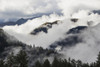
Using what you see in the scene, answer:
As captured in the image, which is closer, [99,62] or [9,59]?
[9,59]

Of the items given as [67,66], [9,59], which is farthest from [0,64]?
[67,66]

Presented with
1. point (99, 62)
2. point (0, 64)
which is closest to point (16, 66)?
point (0, 64)

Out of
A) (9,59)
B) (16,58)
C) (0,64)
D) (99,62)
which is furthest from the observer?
(99,62)

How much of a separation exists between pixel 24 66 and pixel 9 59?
883cm

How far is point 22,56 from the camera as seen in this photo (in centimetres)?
8231

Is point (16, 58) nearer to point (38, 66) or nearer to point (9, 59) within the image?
point (9, 59)

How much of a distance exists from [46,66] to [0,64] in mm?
61077

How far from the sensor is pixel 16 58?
8181 cm

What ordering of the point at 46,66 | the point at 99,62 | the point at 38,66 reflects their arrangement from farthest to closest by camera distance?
the point at 38,66 → the point at 46,66 → the point at 99,62

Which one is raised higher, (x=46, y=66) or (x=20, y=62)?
(x=20, y=62)

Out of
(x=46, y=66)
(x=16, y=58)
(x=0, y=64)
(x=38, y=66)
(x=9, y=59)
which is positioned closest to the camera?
(x=16, y=58)

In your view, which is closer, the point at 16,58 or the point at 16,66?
the point at 16,58

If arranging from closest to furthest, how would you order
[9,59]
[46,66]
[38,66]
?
[9,59]
[46,66]
[38,66]

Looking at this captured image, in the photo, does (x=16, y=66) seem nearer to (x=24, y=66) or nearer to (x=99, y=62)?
(x=24, y=66)
